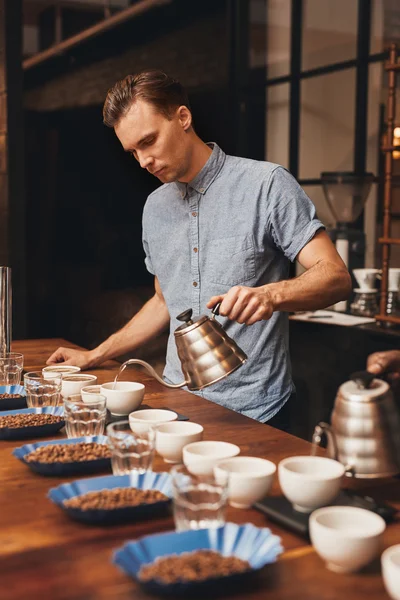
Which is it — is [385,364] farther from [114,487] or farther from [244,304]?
[114,487]

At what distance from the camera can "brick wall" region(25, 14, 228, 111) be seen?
5.49 meters

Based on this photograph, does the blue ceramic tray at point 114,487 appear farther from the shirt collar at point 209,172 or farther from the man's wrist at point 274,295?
the shirt collar at point 209,172

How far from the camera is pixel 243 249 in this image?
99.5 inches

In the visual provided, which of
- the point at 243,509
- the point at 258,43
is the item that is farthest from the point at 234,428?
the point at 258,43

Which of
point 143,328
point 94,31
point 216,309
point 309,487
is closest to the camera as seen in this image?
point 309,487

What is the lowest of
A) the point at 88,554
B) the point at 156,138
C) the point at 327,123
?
the point at 88,554

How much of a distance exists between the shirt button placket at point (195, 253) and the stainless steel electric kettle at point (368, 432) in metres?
1.24

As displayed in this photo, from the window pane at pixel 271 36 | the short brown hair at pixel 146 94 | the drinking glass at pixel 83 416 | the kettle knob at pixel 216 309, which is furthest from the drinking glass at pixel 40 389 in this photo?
the window pane at pixel 271 36

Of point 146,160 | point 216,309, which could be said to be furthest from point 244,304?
point 146,160

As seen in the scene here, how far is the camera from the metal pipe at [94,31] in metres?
5.62

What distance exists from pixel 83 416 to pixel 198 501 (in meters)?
0.60

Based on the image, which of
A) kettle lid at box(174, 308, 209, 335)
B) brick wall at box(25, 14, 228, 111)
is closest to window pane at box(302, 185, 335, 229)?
brick wall at box(25, 14, 228, 111)

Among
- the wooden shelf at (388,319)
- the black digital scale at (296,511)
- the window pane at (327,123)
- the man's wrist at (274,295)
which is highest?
the window pane at (327,123)

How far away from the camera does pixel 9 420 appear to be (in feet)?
6.33
